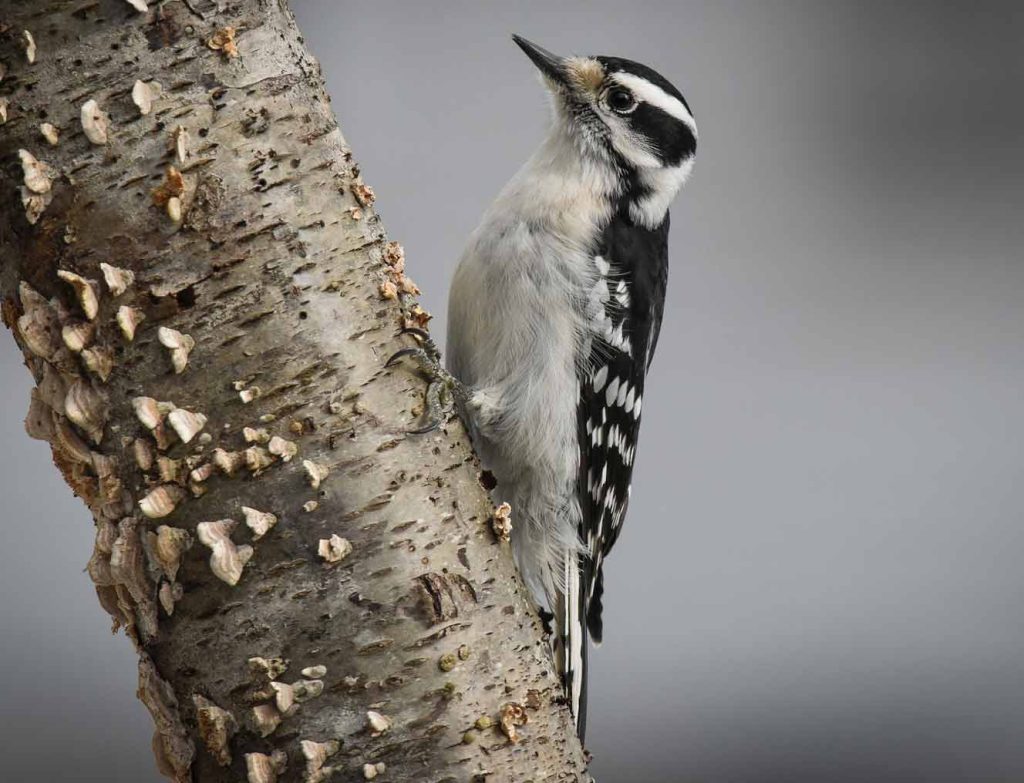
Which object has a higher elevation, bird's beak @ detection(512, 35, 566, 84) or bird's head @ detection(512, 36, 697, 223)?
bird's beak @ detection(512, 35, 566, 84)

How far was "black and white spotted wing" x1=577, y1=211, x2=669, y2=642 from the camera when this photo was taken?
2725mm

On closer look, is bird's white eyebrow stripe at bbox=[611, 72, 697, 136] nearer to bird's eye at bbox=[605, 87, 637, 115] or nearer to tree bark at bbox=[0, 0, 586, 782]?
bird's eye at bbox=[605, 87, 637, 115]

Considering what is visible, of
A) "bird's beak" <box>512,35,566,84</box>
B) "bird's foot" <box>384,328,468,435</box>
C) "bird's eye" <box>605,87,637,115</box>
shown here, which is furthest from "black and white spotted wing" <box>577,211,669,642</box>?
"bird's foot" <box>384,328,468,435</box>

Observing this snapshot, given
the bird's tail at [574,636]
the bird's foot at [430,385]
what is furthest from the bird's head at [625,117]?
the bird's foot at [430,385]

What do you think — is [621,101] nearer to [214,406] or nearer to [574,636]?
[574,636]

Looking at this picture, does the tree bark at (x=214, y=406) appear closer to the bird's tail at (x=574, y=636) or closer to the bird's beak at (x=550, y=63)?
the bird's tail at (x=574, y=636)

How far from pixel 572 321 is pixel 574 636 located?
0.73 meters

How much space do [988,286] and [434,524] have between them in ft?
12.4

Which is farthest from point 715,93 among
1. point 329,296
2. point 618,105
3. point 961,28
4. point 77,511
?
Result: point 329,296

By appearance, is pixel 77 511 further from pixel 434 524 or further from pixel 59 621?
pixel 434 524

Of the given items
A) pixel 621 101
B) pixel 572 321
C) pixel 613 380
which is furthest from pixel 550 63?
pixel 613 380

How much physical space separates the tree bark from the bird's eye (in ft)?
4.56

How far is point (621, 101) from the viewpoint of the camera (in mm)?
2912

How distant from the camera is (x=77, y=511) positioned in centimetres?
441
